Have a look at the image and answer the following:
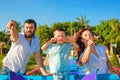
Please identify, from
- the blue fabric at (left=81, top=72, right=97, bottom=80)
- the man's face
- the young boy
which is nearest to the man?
the man's face

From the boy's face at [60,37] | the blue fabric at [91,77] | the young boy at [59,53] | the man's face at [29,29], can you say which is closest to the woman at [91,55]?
the young boy at [59,53]

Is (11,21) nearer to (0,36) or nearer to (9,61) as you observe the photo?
(9,61)

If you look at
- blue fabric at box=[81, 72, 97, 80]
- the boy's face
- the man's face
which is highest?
the man's face

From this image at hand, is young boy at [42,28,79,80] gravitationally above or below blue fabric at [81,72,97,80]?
above

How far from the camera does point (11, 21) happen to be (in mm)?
4559

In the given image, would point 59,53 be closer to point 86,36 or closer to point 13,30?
point 86,36

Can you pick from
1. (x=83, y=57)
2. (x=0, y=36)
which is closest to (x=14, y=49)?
(x=83, y=57)

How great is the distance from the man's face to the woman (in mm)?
719

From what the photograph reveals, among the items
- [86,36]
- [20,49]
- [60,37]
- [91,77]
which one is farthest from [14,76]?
[86,36]

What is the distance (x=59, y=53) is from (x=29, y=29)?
2.15 ft

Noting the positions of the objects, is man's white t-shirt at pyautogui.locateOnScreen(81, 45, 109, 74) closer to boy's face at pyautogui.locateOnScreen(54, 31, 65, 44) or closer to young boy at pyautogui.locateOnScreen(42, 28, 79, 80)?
young boy at pyautogui.locateOnScreen(42, 28, 79, 80)

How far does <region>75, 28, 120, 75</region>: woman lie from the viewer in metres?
4.93

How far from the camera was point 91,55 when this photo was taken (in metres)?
5.04

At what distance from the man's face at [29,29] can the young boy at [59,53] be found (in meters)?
0.38
